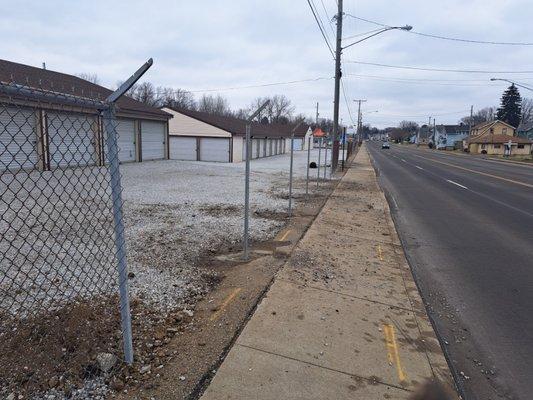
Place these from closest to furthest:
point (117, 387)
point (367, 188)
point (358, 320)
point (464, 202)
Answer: point (117, 387)
point (358, 320)
point (464, 202)
point (367, 188)

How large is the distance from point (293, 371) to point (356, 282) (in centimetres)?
255

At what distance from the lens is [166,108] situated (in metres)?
35.0

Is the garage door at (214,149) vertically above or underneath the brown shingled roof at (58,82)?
underneath

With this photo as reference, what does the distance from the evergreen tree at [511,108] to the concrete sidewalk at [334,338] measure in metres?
113

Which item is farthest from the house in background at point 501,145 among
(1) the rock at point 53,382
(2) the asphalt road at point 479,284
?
(1) the rock at point 53,382

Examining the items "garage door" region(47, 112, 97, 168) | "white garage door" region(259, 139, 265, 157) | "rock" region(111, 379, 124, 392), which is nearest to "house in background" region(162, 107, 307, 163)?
"white garage door" region(259, 139, 265, 157)

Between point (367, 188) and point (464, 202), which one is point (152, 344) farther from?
point (367, 188)

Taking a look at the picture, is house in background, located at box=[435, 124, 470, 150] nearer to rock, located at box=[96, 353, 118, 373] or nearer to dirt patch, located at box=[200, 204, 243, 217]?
dirt patch, located at box=[200, 204, 243, 217]

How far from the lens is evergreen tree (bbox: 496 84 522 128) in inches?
3991

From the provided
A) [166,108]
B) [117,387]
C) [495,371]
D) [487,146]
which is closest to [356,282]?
[495,371]

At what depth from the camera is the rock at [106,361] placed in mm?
3340

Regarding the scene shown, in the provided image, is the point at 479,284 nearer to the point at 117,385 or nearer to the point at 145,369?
the point at 145,369

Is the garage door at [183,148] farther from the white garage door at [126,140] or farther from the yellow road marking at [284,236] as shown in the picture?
the yellow road marking at [284,236]

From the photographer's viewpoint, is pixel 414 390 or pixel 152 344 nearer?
pixel 414 390
